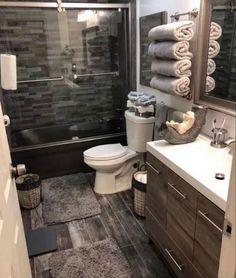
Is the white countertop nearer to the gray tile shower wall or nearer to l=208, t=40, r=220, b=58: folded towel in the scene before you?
l=208, t=40, r=220, b=58: folded towel

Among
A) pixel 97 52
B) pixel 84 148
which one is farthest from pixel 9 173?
pixel 97 52

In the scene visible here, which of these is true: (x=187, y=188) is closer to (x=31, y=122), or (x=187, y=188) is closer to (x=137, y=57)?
A: (x=137, y=57)

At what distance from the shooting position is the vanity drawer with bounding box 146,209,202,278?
4.88 feet

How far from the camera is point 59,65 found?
3287mm

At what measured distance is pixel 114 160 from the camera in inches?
101

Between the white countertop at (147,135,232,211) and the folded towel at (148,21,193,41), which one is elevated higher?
the folded towel at (148,21,193,41)

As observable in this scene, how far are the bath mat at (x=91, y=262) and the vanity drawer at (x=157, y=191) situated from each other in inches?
17.4

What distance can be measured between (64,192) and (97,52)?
5.99ft

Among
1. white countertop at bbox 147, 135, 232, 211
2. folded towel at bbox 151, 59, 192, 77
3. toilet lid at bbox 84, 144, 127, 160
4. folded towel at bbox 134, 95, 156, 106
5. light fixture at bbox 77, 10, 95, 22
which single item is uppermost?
light fixture at bbox 77, 10, 95, 22

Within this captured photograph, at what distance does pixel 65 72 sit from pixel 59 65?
0.11 meters

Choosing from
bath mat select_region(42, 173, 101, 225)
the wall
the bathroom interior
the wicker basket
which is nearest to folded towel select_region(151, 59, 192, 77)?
the bathroom interior

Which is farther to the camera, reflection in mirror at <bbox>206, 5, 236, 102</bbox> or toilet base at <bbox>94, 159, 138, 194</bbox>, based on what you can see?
toilet base at <bbox>94, 159, 138, 194</bbox>

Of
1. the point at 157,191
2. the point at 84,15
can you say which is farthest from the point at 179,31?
the point at 84,15

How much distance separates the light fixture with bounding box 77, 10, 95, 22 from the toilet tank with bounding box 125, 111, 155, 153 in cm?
138
